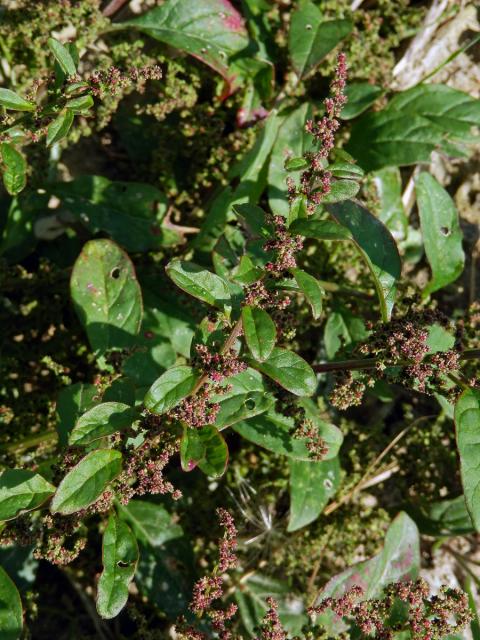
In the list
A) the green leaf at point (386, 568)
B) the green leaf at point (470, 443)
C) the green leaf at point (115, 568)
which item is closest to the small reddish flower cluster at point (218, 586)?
the green leaf at point (115, 568)

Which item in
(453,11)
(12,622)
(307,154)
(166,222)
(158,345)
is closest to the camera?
(307,154)

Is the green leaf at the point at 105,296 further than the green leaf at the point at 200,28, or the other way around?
the green leaf at the point at 200,28

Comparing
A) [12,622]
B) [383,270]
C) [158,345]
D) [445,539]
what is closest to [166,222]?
[158,345]

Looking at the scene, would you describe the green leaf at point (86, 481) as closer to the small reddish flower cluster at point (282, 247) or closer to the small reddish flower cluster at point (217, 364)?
the small reddish flower cluster at point (217, 364)

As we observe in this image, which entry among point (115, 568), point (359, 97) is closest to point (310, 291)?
point (115, 568)

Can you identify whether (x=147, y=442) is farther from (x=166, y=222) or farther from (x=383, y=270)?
(x=166, y=222)

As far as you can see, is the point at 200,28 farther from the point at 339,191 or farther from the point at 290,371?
the point at 290,371
